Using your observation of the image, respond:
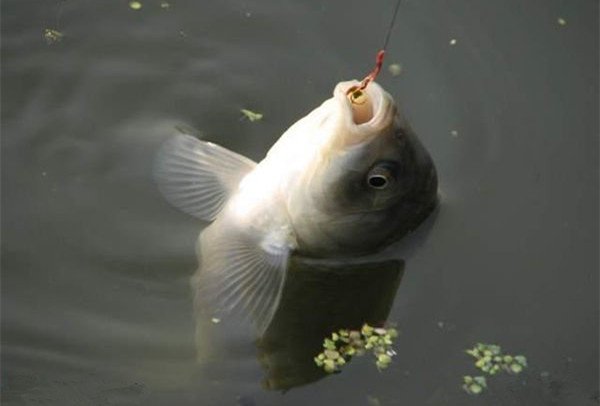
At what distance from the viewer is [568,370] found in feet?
14.8

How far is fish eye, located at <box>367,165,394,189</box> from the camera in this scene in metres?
3.91

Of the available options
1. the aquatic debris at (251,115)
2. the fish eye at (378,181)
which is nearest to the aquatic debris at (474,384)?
the fish eye at (378,181)

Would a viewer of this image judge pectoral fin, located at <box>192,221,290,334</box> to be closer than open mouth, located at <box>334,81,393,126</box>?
No

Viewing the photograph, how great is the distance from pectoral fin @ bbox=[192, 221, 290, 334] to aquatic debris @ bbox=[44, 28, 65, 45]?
1388 mm

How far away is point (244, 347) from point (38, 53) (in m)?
1.76

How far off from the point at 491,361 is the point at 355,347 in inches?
22.7

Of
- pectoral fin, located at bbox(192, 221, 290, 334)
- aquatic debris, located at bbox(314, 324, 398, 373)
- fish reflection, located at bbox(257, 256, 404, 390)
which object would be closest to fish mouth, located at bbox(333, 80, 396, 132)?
pectoral fin, located at bbox(192, 221, 290, 334)

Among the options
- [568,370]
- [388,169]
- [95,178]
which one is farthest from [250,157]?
[568,370]

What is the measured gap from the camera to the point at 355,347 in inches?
170

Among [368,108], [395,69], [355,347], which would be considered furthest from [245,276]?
[395,69]

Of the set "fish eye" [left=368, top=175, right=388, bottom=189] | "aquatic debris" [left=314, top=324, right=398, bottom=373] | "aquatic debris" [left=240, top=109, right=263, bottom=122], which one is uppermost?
"fish eye" [left=368, top=175, right=388, bottom=189]

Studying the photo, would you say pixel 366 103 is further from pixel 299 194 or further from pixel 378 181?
pixel 299 194

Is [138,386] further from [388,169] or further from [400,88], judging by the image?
[400,88]

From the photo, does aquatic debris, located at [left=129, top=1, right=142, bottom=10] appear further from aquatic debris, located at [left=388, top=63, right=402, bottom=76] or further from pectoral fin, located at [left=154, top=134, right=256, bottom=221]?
aquatic debris, located at [left=388, top=63, right=402, bottom=76]
